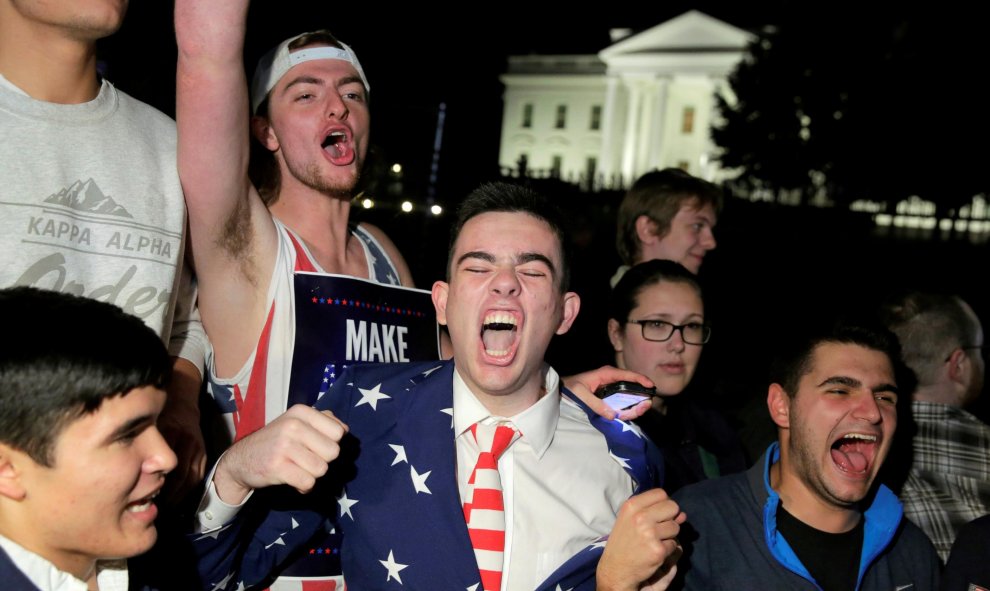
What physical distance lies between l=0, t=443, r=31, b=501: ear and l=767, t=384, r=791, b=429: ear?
9.27 ft

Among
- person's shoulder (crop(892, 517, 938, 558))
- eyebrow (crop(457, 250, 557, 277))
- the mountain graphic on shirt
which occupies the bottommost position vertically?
person's shoulder (crop(892, 517, 938, 558))

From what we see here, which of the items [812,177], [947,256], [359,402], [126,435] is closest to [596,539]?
[359,402]

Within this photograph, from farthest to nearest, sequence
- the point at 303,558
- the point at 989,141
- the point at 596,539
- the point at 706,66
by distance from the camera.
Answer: the point at 706,66
the point at 989,141
the point at 303,558
the point at 596,539

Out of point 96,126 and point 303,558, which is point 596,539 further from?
point 96,126

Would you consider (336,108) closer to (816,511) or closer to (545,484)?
(545,484)

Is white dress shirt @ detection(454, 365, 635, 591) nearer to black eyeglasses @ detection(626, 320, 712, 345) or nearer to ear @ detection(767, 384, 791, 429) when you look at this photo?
ear @ detection(767, 384, 791, 429)

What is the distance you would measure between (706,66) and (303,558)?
6115 centimetres

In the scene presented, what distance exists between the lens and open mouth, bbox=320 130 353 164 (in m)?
3.13

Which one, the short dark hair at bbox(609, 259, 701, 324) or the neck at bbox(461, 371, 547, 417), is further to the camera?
the short dark hair at bbox(609, 259, 701, 324)

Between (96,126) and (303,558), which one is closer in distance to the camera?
(96,126)

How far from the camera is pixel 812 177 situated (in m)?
41.2

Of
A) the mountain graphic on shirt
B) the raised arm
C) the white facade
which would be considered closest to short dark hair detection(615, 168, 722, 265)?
the raised arm

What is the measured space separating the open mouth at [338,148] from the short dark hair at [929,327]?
3092mm

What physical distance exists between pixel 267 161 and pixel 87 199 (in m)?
1.08
